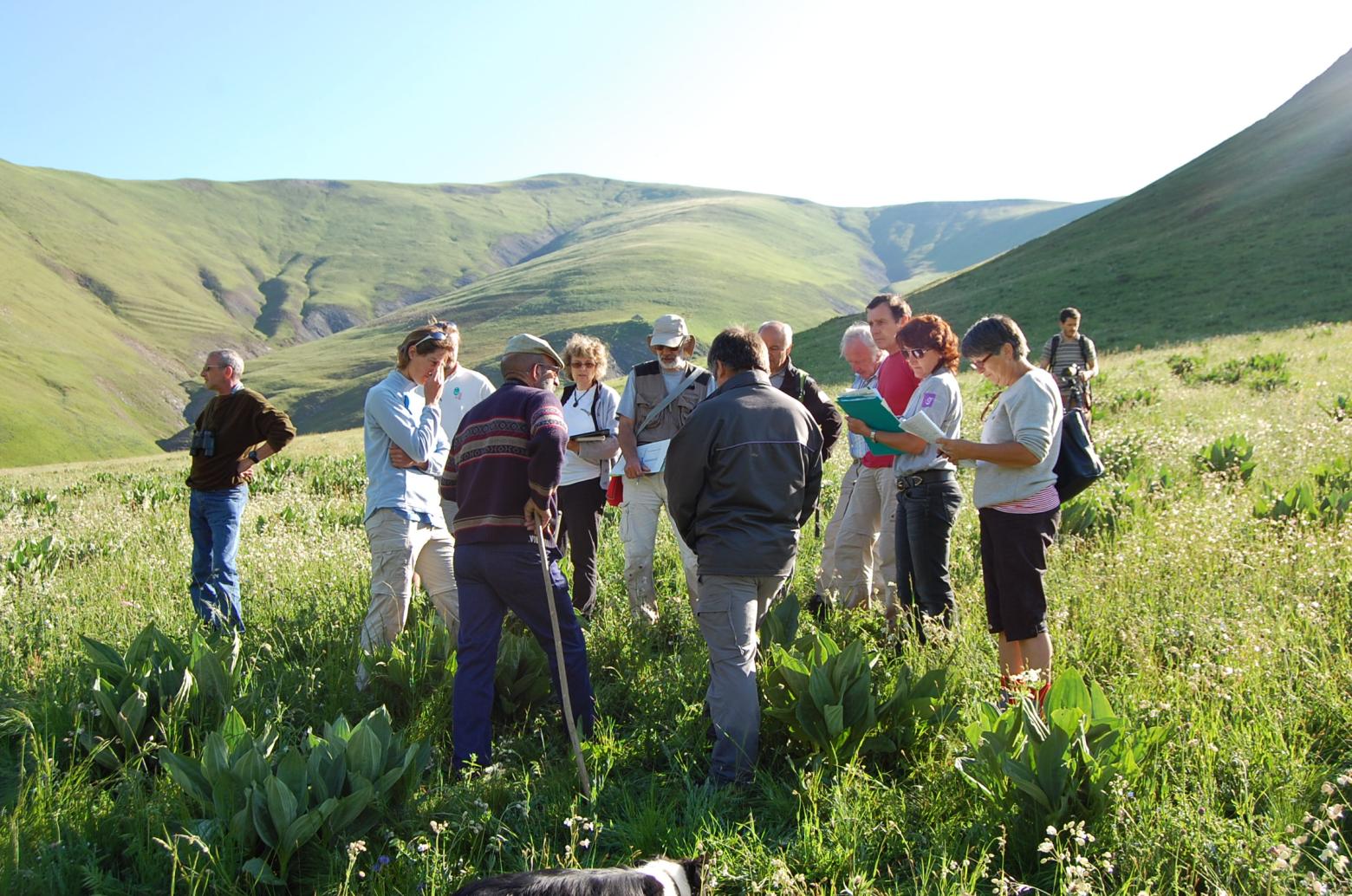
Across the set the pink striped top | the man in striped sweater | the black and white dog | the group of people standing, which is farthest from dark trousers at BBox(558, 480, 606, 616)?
the black and white dog

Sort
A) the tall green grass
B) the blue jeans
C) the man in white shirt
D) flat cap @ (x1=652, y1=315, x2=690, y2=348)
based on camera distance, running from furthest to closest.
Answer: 1. the man in white shirt
2. the blue jeans
3. flat cap @ (x1=652, y1=315, x2=690, y2=348)
4. the tall green grass

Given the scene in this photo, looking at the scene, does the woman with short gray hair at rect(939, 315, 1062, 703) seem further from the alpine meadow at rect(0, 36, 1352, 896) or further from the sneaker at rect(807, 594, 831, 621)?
the sneaker at rect(807, 594, 831, 621)

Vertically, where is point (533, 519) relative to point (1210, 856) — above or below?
above

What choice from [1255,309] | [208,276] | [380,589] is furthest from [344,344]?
[380,589]

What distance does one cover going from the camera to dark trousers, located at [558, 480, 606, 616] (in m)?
6.09

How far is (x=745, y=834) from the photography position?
3.20 metres

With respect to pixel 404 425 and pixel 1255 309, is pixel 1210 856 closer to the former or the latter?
pixel 404 425

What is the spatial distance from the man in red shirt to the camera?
4.70 meters

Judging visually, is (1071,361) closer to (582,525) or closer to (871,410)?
(871,410)

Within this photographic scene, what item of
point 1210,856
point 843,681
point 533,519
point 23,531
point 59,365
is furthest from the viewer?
point 59,365

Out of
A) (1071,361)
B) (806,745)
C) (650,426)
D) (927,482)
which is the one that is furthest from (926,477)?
(1071,361)

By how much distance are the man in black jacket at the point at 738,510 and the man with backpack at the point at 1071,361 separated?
7495mm

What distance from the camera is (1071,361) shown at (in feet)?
34.4

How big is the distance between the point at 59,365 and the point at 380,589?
15129cm
